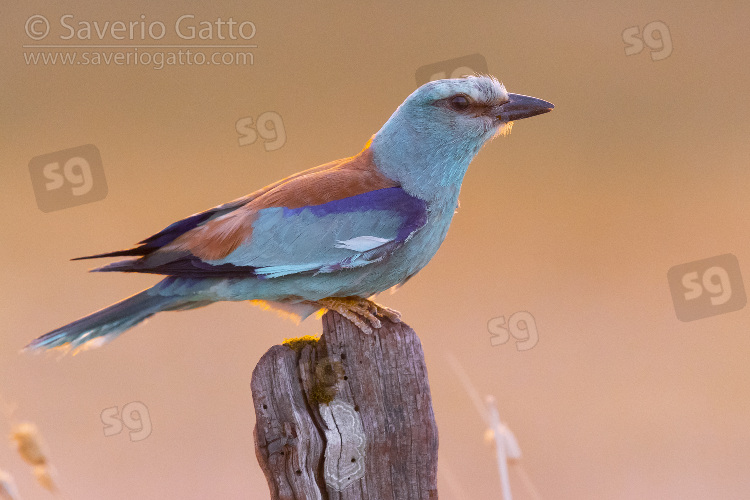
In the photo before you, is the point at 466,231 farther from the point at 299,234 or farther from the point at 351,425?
the point at 351,425

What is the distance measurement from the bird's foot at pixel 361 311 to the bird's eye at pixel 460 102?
3.30ft

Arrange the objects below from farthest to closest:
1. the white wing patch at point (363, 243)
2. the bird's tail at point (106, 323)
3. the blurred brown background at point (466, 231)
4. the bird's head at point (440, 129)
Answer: the blurred brown background at point (466, 231), the bird's head at point (440, 129), the bird's tail at point (106, 323), the white wing patch at point (363, 243)

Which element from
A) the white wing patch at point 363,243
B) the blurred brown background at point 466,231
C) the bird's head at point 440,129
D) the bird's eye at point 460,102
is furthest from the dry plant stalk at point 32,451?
the blurred brown background at point 466,231

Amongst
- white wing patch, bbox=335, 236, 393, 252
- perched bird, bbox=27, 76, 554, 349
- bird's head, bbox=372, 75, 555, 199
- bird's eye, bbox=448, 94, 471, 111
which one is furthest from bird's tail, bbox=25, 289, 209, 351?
bird's eye, bbox=448, 94, 471, 111

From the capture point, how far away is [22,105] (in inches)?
380

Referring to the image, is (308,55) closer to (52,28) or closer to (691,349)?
(52,28)

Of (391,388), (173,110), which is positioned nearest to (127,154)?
(173,110)

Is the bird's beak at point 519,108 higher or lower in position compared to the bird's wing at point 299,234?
higher

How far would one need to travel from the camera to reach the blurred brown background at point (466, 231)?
7000mm

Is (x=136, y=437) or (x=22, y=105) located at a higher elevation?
(x=22, y=105)

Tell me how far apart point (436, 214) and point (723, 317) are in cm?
561

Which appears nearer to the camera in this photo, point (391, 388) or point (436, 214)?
point (391, 388)

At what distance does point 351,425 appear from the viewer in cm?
319

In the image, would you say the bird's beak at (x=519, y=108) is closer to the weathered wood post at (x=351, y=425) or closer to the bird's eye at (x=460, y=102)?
the bird's eye at (x=460, y=102)
